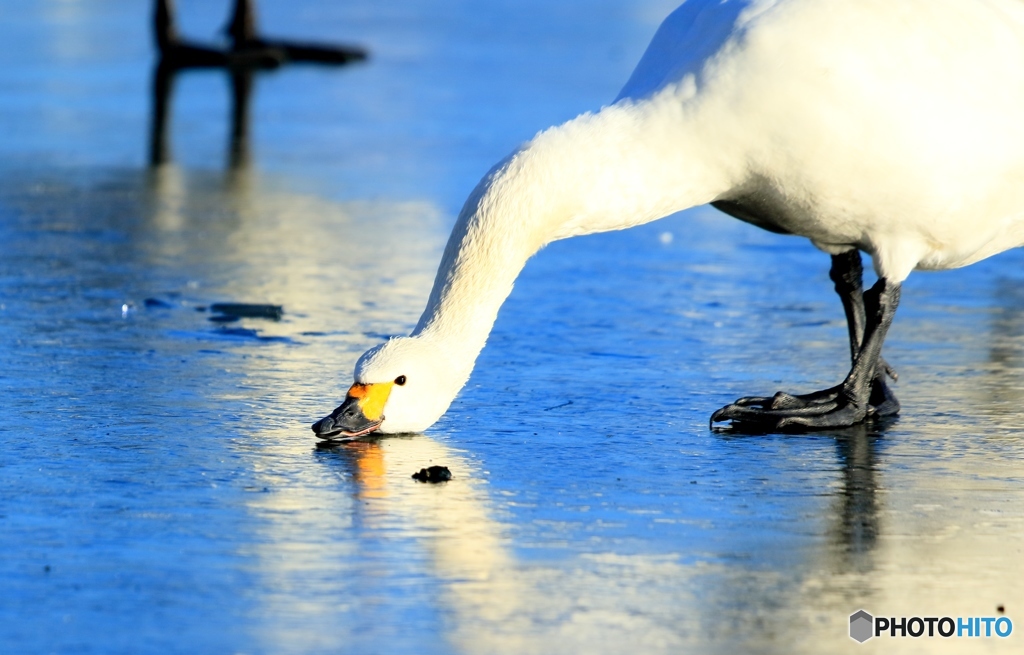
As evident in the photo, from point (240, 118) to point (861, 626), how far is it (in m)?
14.1

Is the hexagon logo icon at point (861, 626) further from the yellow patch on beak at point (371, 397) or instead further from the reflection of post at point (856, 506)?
the yellow patch on beak at point (371, 397)

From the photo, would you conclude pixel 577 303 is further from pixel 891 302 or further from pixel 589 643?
pixel 589 643

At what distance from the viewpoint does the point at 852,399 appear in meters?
7.26

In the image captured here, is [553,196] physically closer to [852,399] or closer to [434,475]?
[434,475]

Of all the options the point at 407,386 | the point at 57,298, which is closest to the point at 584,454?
the point at 407,386

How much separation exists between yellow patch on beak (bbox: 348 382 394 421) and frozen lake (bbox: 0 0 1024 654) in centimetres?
15

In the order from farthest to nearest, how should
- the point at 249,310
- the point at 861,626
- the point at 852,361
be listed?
the point at 249,310
the point at 852,361
the point at 861,626

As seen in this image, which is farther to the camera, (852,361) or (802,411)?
(852,361)

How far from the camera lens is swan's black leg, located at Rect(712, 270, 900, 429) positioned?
7.11 meters

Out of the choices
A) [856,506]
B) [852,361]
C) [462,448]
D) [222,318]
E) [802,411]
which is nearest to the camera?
[856,506]

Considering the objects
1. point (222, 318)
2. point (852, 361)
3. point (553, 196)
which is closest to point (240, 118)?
point (222, 318)

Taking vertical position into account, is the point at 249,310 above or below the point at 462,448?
above

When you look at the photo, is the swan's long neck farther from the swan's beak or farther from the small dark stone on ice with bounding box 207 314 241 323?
the small dark stone on ice with bounding box 207 314 241 323

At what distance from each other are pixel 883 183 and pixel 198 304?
12.5 ft
